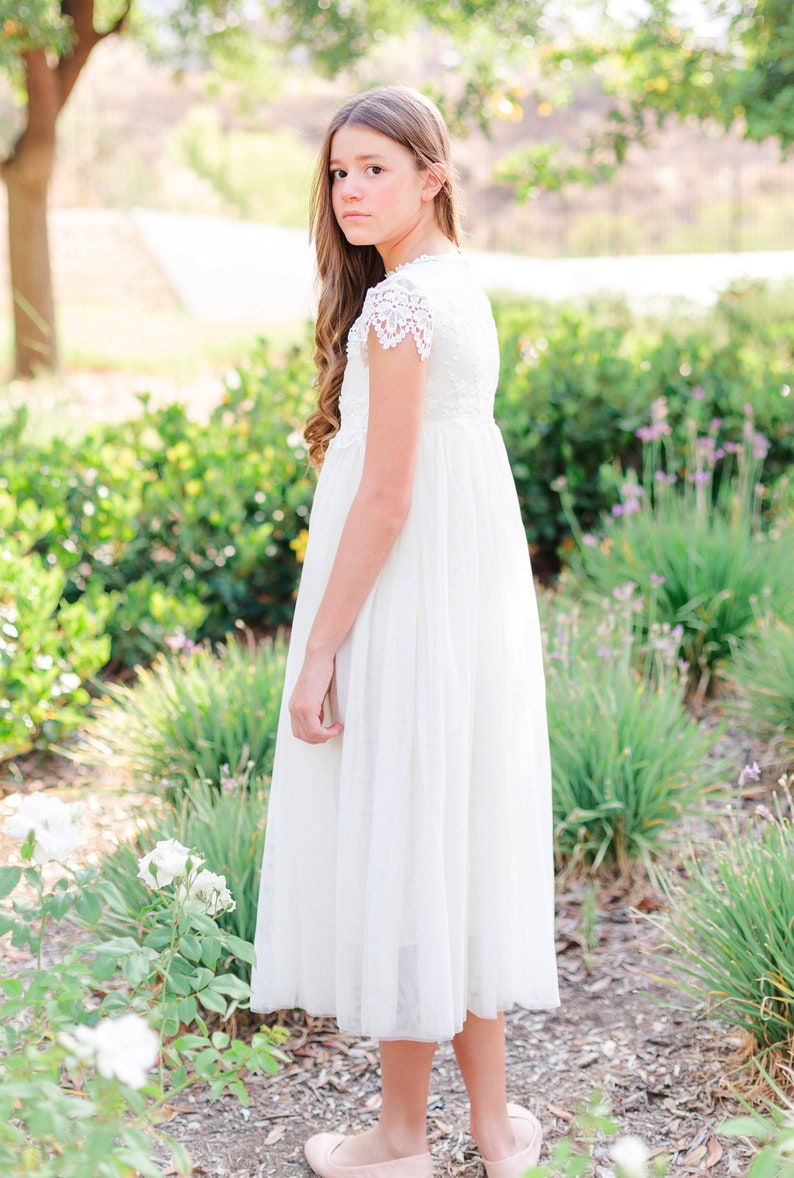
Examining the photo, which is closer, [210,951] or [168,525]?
[210,951]

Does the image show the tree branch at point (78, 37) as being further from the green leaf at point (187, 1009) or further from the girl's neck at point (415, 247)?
the green leaf at point (187, 1009)

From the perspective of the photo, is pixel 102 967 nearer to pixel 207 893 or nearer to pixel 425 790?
pixel 207 893

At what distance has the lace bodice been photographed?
180cm

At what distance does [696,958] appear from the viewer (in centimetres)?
238

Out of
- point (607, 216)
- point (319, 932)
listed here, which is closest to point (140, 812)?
point (319, 932)

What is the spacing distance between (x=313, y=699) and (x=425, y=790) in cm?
24

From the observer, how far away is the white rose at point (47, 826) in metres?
1.55

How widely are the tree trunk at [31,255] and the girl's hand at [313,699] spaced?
8.28 metres

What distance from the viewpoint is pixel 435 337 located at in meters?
1.86

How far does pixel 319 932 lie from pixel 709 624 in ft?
8.17

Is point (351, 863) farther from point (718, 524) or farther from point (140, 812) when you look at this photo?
point (718, 524)

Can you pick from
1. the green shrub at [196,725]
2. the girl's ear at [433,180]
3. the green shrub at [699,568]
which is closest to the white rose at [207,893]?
the girl's ear at [433,180]

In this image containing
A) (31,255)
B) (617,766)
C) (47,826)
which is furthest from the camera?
(31,255)

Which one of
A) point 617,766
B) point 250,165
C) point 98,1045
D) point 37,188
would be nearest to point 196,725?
point 617,766
